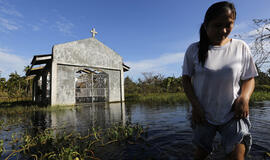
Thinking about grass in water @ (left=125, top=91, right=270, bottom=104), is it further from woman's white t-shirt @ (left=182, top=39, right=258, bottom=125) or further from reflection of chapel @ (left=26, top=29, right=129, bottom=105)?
woman's white t-shirt @ (left=182, top=39, right=258, bottom=125)

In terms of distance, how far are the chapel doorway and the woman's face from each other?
13.2 meters

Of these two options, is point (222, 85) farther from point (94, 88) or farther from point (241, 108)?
point (94, 88)

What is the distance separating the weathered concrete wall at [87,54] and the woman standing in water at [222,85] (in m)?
12.4

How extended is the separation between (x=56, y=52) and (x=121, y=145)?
1121cm

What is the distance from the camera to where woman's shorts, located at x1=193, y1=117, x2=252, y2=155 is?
1.31 meters

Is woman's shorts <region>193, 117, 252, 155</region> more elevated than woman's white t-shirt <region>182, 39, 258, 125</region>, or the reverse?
woman's white t-shirt <region>182, 39, 258, 125</region>

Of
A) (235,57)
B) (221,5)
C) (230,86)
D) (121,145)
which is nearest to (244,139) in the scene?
(230,86)

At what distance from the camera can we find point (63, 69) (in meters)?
12.0

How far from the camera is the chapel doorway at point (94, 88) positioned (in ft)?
45.4

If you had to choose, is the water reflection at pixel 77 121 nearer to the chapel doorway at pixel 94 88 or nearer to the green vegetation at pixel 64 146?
the green vegetation at pixel 64 146

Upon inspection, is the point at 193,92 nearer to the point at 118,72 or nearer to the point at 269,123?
the point at 269,123

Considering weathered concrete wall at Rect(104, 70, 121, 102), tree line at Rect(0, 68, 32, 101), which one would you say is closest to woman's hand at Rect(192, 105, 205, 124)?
weathered concrete wall at Rect(104, 70, 121, 102)

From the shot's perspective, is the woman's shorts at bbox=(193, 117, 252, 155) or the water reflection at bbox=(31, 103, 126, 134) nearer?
the woman's shorts at bbox=(193, 117, 252, 155)

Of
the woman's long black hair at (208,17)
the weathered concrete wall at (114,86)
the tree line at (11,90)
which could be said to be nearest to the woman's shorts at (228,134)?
A: the woman's long black hair at (208,17)
